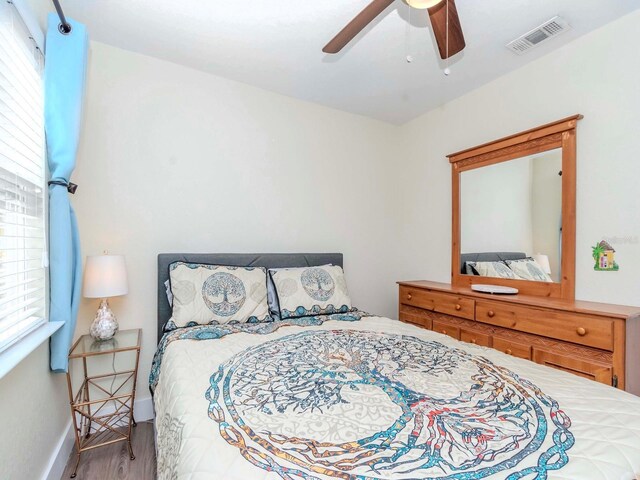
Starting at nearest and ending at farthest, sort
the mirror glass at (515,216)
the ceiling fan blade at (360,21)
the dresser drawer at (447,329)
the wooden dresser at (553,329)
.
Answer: the ceiling fan blade at (360,21), the wooden dresser at (553,329), the mirror glass at (515,216), the dresser drawer at (447,329)

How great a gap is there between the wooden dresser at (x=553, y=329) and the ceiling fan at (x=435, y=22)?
1.65 m

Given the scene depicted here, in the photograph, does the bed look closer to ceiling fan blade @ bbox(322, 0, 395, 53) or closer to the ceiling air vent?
ceiling fan blade @ bbox(322, 0, 395, 53)

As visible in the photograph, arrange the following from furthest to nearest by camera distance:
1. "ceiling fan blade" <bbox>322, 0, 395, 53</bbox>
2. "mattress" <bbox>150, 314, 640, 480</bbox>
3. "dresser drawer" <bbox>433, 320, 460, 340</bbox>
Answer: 1. "dresser drawer" <bbox>433, 320, 460, 340</bbox>
2. "ceiling fan blade" <bbox>322, 0, 395, 53</bbox>
3. "mattress" <bbox>150, 314, 640, 480</bbox>

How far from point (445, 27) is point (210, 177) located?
1871mm

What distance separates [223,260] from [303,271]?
64 cm

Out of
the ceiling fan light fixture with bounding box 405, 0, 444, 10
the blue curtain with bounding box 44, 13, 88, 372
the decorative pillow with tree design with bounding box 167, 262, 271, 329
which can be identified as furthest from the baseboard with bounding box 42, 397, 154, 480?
the ceiling fan light fixture with bounding box 405, 0, 444, 10

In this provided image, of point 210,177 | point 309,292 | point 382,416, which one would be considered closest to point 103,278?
point 210,177

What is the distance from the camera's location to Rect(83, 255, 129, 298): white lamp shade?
72.7 inches

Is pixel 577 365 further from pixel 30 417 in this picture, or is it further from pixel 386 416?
pixel 30 417

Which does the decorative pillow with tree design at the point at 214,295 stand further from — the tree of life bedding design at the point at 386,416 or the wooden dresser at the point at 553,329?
the wooden dresser at the point at 553,329

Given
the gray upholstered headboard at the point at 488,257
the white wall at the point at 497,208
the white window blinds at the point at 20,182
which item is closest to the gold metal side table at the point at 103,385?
the white window blinds at the point at 20,182

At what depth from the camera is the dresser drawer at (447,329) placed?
2517 mm

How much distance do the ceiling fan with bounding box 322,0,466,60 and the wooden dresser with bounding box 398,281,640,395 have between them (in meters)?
1.65

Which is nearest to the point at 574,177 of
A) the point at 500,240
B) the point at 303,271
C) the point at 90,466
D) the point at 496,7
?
the point at 500,240
